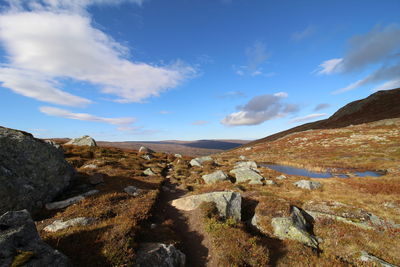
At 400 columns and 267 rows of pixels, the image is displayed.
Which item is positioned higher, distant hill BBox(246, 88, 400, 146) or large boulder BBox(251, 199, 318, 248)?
distant hill BBox(246, 88, 400, 146)

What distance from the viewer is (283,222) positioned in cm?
1306

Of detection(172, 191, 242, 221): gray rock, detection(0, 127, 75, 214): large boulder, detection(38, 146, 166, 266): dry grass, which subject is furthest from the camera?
detection(172, 191, 242, 221): gray rock

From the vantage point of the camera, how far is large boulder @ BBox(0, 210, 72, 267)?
568cm

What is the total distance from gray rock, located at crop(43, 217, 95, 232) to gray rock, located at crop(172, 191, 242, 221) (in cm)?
764

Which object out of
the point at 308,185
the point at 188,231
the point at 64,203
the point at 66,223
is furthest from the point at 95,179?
the point at 308,185

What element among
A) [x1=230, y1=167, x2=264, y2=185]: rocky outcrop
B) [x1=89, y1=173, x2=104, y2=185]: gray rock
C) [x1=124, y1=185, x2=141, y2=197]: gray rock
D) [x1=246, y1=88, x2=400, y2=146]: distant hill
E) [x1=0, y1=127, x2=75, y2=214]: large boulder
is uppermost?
[x1=246, y1=88, x2=400, y2=146]: distant hill

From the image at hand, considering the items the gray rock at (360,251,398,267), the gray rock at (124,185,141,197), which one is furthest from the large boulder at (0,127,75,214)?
the gray rock at (360,251,398,267)

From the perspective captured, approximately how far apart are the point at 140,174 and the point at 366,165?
5068cm

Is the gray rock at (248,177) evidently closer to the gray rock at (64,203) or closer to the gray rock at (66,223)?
the gray rock at (64,203)

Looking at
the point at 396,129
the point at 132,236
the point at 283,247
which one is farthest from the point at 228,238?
the point at 396,129

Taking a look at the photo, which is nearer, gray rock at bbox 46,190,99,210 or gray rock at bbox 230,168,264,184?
gray rock at bbox 46,190,99,210

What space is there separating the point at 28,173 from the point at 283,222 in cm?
1923

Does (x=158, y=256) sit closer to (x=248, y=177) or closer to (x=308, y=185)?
(x=248, y=177)

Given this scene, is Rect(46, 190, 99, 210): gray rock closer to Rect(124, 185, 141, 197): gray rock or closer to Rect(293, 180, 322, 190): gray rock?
Rect(124, 185, 141, 197): gray rock
